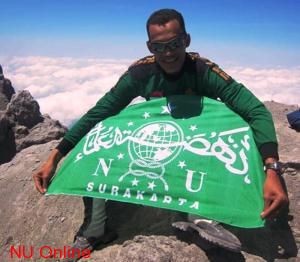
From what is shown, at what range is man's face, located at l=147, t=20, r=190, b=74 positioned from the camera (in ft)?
16.4

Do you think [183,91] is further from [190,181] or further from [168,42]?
[190,181]

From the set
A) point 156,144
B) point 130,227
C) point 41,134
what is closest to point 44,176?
point 130,227

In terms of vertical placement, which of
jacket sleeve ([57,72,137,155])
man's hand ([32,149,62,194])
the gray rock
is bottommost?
the gray rock

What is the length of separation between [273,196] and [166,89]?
7.09 ft

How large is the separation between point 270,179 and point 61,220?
3.69m

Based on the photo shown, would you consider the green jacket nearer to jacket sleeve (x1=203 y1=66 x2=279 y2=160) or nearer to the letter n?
jacket sleeve (x1=203 y1=66 x2=279 y2=160)

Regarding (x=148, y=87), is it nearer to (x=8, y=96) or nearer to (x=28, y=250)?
(x=28, y=250)

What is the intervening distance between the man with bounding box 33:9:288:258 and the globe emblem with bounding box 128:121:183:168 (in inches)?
21.0

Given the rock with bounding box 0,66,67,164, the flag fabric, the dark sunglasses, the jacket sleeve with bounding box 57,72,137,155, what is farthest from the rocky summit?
the rock with bounding box 0,66,67,164

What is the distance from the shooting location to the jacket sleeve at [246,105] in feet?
15.2

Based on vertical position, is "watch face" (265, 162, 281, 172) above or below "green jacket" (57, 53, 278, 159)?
below

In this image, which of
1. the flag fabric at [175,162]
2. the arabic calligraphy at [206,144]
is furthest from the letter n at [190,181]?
the arabic calligraphy at [206,144]

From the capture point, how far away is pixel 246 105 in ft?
16.5

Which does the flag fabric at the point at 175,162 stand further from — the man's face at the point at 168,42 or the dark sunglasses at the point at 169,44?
the dark sunglasses at the point at 169,44
